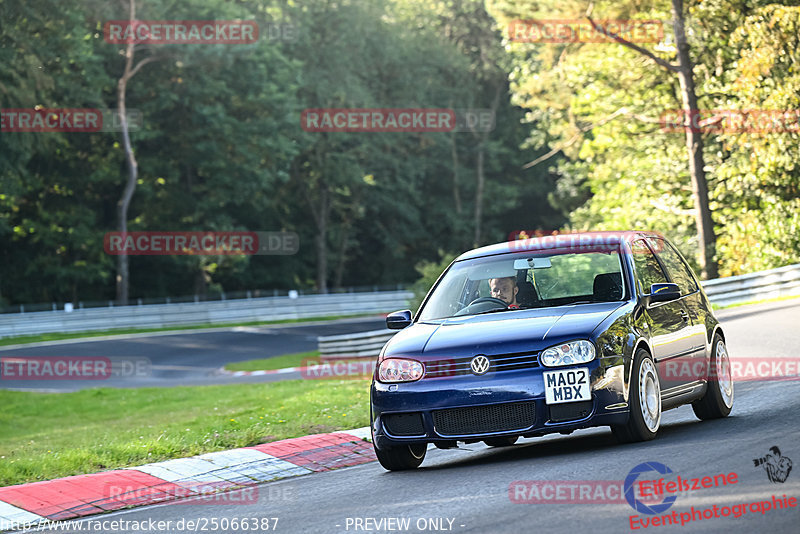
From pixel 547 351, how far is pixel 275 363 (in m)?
24.5

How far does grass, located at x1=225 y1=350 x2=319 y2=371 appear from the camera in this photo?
103 ft

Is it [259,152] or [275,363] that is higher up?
[259,152]

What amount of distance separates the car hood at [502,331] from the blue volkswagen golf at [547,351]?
0.4 inches

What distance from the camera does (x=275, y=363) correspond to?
3250 centimetres

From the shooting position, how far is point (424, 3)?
263 feet

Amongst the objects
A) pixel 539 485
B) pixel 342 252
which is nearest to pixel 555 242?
pixel 539 485

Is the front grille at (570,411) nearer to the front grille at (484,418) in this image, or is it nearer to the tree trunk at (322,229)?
the front grille at (484,418)

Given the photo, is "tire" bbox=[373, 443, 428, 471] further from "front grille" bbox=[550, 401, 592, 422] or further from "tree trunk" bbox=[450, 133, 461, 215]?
"tree trunk" bbox=[450, 133, 461, 215]

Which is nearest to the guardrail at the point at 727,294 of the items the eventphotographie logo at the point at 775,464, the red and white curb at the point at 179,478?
the red and white curb at the point at 179,478

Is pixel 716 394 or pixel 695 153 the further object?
pixel 695 153

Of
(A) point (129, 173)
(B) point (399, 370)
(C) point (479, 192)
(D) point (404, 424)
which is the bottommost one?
(D) point (404, 424)

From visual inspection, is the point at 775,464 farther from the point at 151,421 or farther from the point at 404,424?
the point at 151,421

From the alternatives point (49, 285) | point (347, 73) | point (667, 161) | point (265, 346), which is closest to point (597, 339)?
point (265, 346)

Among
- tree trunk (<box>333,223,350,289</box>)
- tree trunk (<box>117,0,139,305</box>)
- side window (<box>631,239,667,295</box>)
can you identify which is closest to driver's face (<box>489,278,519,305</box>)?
side window (<box>631,239,667,295</box>)
